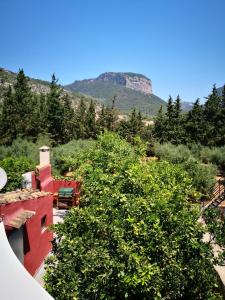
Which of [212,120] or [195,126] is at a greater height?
[212,120]

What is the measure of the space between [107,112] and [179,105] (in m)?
12.0

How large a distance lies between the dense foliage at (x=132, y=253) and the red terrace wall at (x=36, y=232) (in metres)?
4.35

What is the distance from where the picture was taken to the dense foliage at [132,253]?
669 cm

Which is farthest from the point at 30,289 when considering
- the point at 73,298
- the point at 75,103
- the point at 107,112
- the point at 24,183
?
the point at 75,103

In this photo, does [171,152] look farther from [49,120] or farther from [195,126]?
[49,120]

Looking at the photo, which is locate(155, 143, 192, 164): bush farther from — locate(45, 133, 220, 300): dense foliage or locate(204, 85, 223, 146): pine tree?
locate(45, 133, 220, 300): dense foliage

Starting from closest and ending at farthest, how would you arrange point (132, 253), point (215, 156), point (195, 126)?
point (132, 253), point (215, 156), point (195, 126)

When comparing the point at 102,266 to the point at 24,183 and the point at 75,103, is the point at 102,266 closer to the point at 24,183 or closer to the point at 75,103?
the point at 24,183

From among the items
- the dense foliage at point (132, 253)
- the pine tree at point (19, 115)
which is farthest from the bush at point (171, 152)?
the dense foliage at point (132, 253)

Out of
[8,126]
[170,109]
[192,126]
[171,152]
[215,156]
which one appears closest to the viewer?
[215,156]

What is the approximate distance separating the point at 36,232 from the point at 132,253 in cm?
818

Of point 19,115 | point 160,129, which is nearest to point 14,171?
point 19,115

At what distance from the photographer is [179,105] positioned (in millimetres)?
48531

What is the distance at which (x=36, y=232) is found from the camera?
46.0 ft
